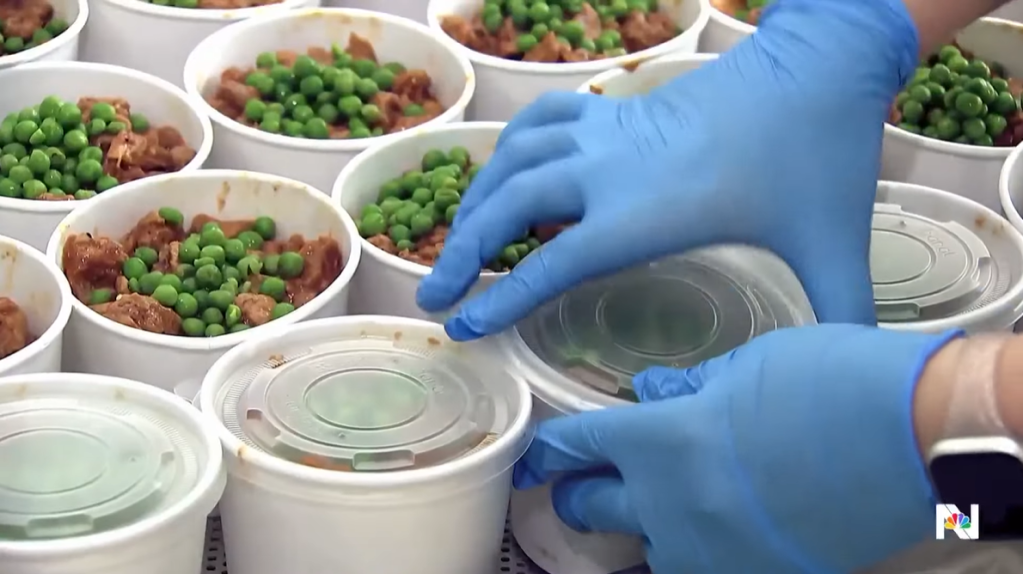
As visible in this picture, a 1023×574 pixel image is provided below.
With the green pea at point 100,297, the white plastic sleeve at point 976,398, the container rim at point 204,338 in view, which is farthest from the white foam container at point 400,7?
the white plastic sleeve at point 976,398

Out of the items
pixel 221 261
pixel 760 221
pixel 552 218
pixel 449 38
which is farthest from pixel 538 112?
pixel 449 38

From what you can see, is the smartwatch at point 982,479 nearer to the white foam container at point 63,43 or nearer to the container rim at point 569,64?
the container rim at point 569,64

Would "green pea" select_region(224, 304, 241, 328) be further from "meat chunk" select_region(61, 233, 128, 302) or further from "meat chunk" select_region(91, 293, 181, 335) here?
"meat chunk" select_region(61, 233, 128, 302)

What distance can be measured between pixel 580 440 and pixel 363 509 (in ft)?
0.62

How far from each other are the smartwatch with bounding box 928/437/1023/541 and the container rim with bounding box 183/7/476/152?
2.71 ft

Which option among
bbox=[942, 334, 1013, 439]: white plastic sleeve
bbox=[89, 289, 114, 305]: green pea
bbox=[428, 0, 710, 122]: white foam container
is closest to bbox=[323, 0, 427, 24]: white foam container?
bbox=[428, 0, 710, 122]: white foam container

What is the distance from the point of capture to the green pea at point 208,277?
4.18 feet

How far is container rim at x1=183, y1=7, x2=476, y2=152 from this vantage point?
143 cm

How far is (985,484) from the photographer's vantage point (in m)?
0.80

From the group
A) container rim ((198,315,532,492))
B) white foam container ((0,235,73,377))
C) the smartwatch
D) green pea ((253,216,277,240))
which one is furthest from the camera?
green pea ((253,216,277,240))

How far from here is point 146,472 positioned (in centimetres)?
92

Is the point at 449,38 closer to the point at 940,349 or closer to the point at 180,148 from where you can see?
the point at 180,148

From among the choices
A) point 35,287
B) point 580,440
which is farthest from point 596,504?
point 35,287

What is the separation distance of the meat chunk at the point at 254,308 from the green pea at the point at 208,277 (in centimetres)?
5
